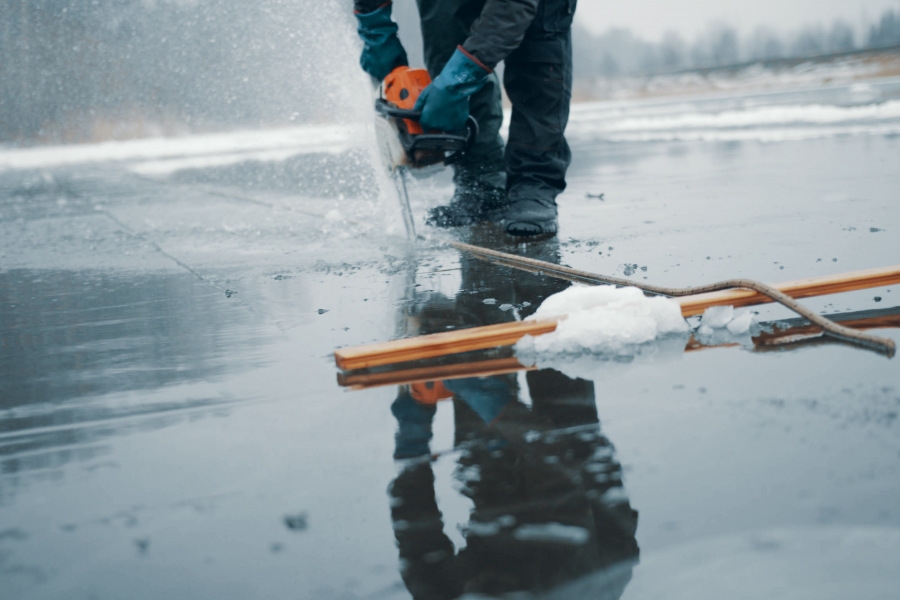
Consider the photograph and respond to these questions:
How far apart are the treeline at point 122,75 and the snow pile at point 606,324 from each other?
14.8 meters

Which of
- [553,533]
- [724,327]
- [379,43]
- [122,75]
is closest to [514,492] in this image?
[553,533]

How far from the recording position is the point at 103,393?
1.42m

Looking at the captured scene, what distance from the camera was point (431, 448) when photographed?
42.3 inches

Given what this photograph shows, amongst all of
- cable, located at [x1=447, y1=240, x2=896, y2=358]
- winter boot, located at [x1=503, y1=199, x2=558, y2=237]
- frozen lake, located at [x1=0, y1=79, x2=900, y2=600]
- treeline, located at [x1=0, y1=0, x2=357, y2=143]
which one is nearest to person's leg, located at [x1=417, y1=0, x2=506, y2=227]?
winter boot, located at [x1=503, y1=199, x2=558, y2=237]

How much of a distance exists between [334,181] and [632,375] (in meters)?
4.46

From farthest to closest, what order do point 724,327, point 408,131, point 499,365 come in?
1. point 408,131
2. point 724,327
3. point 499,365

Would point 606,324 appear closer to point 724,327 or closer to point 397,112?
point 724,327

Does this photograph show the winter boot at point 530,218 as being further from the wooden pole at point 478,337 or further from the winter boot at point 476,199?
the wooden pole at point 478,337

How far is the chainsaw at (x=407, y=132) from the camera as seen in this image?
8.69ft

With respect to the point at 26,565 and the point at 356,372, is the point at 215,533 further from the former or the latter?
the point at 356,372

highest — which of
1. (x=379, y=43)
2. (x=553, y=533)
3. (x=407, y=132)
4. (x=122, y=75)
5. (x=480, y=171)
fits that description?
(x=122, y=75)

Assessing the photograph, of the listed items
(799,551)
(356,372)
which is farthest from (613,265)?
(799,551)

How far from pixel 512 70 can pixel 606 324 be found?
166 cm

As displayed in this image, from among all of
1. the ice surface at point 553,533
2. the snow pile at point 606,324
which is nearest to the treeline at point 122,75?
the snow pile at point 606,324
